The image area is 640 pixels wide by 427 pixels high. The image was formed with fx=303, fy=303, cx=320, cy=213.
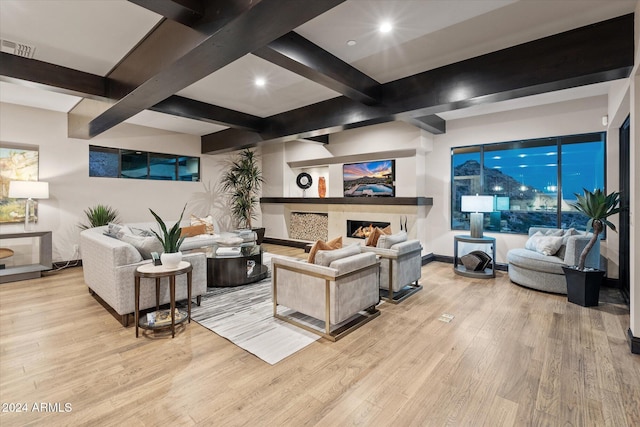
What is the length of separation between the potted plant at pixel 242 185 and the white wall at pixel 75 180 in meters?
1.23

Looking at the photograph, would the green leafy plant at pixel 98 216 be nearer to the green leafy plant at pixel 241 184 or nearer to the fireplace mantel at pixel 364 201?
the green leafy plant at pixel 241 184

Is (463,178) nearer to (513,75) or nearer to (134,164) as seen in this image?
(513,75)

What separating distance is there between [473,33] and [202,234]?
5.70m

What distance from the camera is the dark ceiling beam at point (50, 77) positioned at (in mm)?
3074

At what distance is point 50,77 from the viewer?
331cm

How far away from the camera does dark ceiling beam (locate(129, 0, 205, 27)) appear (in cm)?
197

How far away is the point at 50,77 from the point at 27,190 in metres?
2.36

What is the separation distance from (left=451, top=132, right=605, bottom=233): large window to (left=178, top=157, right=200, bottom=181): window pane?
19.2 feet

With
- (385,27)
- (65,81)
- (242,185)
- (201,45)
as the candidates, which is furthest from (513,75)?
(242,185)

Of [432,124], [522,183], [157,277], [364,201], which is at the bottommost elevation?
[157,277]

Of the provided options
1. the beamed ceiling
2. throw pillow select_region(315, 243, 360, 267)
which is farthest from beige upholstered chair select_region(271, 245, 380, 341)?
the beamed ceiling

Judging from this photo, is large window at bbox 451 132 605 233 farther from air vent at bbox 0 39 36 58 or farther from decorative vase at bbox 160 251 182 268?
air vent at bbox 0 39 36 58

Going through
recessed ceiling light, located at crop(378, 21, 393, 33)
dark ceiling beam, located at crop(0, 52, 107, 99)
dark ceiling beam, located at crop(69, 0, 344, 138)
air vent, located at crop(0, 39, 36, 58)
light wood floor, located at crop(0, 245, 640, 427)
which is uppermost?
air vent, located at crop(0, 39, 36, 58)

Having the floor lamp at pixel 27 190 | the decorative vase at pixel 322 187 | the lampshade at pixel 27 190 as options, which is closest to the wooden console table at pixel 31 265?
the floor lamp at pixel 27 190
